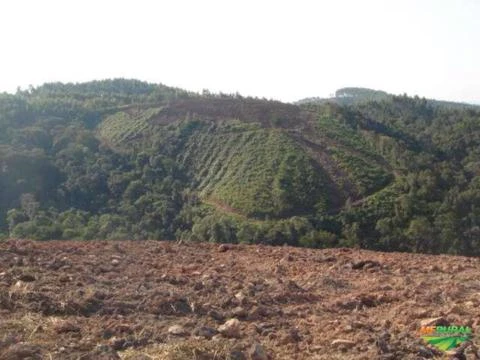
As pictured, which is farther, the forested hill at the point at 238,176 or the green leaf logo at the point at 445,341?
the forested hill at the point at 238,176

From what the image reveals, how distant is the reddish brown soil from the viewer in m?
3.71

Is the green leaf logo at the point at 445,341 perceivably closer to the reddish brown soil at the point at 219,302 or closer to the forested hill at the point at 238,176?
the reddish brown soil at the point at 219,302

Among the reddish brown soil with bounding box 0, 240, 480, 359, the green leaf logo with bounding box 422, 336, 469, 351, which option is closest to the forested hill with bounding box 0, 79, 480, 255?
the reddish brown soil with bounding box 0, 240, 480, 359

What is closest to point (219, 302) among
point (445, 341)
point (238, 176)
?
point (445, 341)

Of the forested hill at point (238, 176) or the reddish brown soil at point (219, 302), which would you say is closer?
the reddish brown soil at point (219, 302)

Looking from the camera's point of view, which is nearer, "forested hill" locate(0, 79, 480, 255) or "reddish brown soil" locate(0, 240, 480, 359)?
"reddish brown soil" locate(0, 240, 480, 359)

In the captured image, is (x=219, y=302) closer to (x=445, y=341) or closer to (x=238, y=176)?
(x=445, y=341)

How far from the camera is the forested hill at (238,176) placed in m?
31.8

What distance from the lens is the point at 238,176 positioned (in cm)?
4156

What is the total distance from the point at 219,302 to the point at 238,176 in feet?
121

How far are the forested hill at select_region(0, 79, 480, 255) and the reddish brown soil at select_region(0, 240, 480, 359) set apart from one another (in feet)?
55.5

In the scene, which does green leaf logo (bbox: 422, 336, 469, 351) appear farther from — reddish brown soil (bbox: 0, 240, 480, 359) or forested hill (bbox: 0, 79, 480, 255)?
forested hill (bbox: 0, 79, 480, 255)

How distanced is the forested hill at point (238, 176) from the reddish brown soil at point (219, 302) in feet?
55.5

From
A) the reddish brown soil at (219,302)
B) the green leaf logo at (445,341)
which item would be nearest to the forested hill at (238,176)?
the reddish brown soil at (219,302)
